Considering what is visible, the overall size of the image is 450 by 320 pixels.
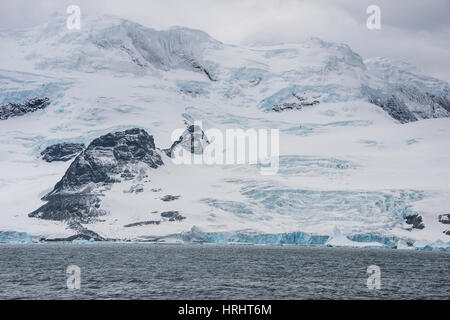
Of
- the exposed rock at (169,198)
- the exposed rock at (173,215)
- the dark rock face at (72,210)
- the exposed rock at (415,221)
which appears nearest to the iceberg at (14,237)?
the dark rock face at (72,210)

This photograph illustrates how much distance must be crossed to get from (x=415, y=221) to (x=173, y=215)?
6023 cm

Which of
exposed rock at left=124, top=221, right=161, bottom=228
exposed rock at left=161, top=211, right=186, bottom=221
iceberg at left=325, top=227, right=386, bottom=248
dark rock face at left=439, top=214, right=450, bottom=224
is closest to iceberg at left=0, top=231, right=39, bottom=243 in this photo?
exposed rock at left=124, top=221, right=161, bottom=228

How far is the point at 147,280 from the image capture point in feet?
231

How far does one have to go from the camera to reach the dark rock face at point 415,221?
157 m

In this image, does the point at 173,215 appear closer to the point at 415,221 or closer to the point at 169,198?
the point at 169,198

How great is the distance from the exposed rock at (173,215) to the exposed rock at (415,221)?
55.7 meters

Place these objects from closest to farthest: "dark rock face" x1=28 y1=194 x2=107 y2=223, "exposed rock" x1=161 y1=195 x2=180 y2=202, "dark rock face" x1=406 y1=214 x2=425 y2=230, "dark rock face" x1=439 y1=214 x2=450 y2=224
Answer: "dark rock face" x1=406 y1=214 x2=425 y2=230, "dark rock face" x1=439 y1=214 x2=450 y2=224, "dark rock face" x1=28 y1=194 x2=107 y2=223, "exposed rock" x1=161 y1=195 x2=180 y2=202

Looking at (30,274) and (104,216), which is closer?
(30,274)

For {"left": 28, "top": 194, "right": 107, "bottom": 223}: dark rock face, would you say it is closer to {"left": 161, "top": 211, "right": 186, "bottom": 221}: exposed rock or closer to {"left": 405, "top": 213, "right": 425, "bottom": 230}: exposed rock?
{"left": 161, "top": 211, "right": 186, "bottom": 221}: exposed rock

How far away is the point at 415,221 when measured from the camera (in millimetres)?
158375

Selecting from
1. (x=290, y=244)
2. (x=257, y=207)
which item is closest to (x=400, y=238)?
(x=290, y=244)

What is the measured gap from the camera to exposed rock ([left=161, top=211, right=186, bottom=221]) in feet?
598
